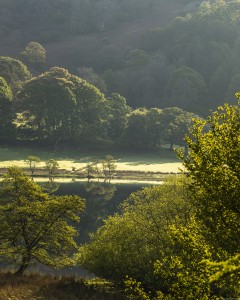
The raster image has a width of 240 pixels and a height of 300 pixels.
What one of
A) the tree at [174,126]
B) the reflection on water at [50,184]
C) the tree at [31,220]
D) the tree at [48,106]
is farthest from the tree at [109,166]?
the tree at [31,220]

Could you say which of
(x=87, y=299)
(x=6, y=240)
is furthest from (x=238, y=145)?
(x=6, y=240)

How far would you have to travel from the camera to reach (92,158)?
145375 mm

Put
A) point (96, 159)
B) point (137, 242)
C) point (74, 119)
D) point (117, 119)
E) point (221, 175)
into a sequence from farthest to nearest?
point (117, 119) → point (74, 119) → point (96, 159) → point (137, 242) → point (221, 175)

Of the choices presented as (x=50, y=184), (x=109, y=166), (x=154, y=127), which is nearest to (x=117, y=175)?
(x=109, y=166)

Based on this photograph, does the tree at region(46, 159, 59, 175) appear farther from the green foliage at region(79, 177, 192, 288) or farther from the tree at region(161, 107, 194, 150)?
the green foliage at region(79, 177, 192, 288)

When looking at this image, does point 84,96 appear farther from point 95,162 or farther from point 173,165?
point 173,165

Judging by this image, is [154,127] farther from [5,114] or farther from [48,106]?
[5,114]

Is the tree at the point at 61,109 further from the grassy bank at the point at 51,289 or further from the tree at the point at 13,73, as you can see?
the grassy bank at the point at 51,289

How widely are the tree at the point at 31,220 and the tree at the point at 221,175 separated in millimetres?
21812

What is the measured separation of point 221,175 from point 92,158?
12743cm

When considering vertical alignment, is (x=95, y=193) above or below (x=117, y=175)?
above

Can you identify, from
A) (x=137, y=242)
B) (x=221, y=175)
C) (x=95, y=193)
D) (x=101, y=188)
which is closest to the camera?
(x=221, y=175)

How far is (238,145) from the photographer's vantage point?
1770 cm

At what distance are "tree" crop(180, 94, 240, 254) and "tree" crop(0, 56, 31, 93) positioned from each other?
556 feet
